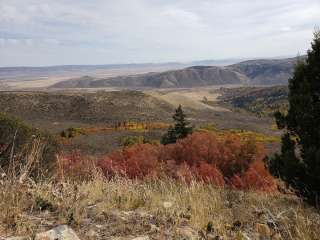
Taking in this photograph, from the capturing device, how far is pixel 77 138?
5981 cm

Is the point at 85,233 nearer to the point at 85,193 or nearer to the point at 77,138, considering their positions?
the point at 85,193

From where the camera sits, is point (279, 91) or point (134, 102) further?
point (279, 91)

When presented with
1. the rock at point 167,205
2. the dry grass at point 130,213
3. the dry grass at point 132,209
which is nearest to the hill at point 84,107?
the dry grass at point 132,209

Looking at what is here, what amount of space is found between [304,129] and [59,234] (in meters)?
5.36

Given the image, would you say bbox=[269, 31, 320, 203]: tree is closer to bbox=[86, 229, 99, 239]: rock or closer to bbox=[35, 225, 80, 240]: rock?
bbox=[86, 229, 99, 239]: rock

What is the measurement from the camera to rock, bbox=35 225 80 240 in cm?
402

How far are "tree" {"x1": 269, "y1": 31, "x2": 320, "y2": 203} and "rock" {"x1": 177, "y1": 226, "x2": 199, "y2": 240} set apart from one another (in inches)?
138

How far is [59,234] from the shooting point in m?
4.14

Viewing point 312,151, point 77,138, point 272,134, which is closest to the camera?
point 312,151

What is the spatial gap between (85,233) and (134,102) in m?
97.5

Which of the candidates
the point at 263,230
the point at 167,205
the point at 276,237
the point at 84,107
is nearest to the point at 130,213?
the point at 167,205

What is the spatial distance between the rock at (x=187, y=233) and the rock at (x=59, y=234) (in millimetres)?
1091

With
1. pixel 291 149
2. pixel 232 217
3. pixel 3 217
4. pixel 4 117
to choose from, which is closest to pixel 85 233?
pixel 3 217

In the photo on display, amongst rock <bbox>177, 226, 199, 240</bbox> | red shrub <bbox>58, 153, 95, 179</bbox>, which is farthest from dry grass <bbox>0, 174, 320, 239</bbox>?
red shrub <bbox>58, 153, 95, 179</bbox>
